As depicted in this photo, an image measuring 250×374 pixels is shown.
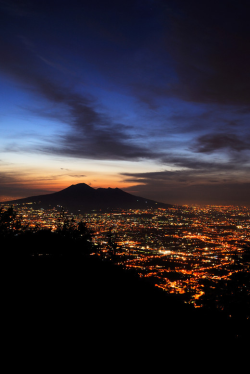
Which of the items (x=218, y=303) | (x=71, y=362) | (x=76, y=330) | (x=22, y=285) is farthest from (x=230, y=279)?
(x=22, y=285)

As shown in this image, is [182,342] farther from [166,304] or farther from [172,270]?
[172,270]

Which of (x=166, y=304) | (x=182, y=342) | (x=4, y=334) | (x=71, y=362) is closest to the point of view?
(x=71, y=362)

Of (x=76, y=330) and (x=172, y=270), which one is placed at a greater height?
(x=76, y=330)

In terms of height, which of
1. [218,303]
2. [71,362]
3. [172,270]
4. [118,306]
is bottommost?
[172,270]

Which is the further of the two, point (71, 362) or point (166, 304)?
point (166, 304)
